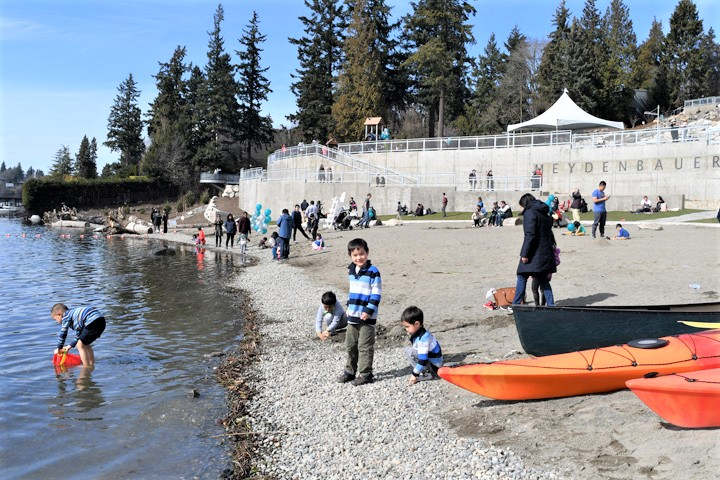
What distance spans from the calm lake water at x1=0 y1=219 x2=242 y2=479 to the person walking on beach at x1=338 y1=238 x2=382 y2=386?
71.5 inches

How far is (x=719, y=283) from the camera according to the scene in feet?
36.7

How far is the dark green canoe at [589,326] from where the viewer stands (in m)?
7.10

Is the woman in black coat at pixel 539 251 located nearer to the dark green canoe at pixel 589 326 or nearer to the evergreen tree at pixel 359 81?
the dark green canoe at pixel 589 326

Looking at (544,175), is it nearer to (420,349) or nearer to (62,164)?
(420,349)

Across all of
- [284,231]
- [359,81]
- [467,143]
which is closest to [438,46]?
[359,81]

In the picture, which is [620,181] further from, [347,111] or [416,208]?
[347,111]

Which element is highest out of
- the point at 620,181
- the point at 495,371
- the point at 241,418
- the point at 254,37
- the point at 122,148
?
the point at 254,37

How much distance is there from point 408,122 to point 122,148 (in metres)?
41.5

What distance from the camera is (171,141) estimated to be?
70.4m

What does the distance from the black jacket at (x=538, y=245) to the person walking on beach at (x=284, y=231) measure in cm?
1332

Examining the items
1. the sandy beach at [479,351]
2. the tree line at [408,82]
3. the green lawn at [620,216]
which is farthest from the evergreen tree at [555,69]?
the sandy beach at [479,351]

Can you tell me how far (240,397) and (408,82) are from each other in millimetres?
53668

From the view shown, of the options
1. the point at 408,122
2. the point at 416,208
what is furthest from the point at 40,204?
the point at 416,208

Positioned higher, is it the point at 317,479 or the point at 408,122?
the point at 408,122
